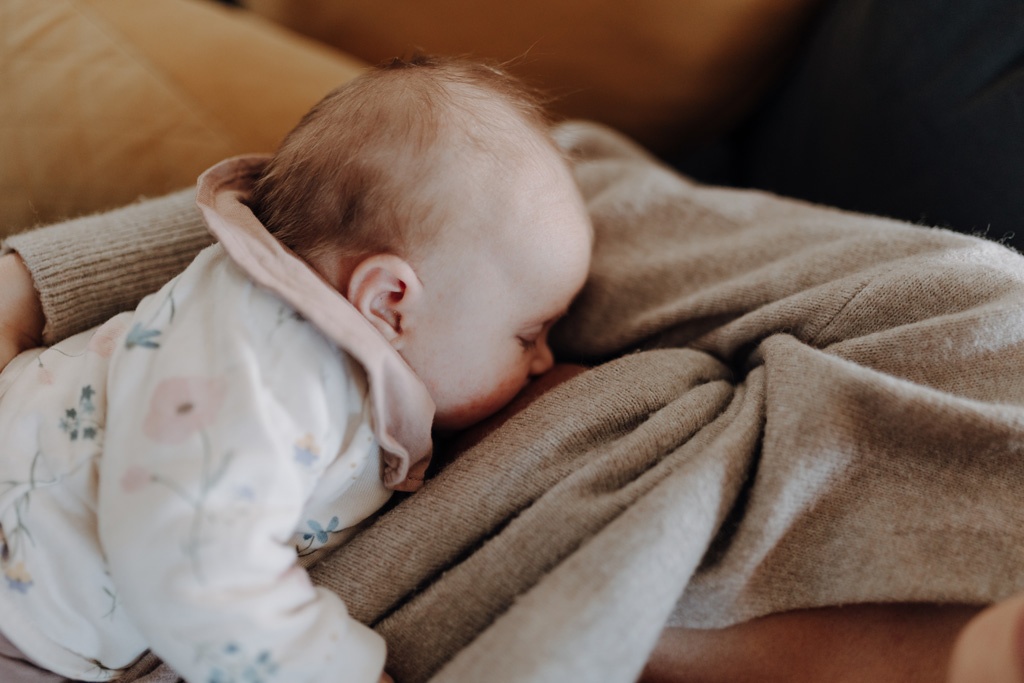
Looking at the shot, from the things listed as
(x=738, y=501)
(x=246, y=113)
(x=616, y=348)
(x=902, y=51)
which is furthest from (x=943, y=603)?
(x=246, y=113)

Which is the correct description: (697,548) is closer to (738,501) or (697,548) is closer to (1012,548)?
(738,501)

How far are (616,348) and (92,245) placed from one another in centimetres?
62

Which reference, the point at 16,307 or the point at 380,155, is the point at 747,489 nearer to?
the point at 380,155

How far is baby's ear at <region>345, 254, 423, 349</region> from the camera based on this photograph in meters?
0.74

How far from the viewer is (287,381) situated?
25.1 inches

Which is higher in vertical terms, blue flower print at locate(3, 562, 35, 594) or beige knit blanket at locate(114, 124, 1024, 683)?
beige knit blanket at locate(114, 124, 1024, 683)

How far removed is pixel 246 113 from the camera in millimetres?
1094

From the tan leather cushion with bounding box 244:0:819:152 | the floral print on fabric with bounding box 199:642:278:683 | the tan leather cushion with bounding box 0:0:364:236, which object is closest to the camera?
the floral print on fabric with bounding box 199:642:278:683

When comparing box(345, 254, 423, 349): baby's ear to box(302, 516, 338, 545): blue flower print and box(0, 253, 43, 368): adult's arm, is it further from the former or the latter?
box(0, 253, 43, 368): adult's arm

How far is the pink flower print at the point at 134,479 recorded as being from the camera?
58 centimetres

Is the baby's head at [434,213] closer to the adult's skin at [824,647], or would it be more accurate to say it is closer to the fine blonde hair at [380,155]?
the fine blonde hair at [380,155]

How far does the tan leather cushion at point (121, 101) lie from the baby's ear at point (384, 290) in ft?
1.48

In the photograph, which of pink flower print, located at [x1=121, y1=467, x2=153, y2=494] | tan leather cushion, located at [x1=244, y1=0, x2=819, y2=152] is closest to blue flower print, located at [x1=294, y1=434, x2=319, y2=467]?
pink flower print, located at [x1=121, y1=467, x2=153, y2=494]

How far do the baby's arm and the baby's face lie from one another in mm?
161
